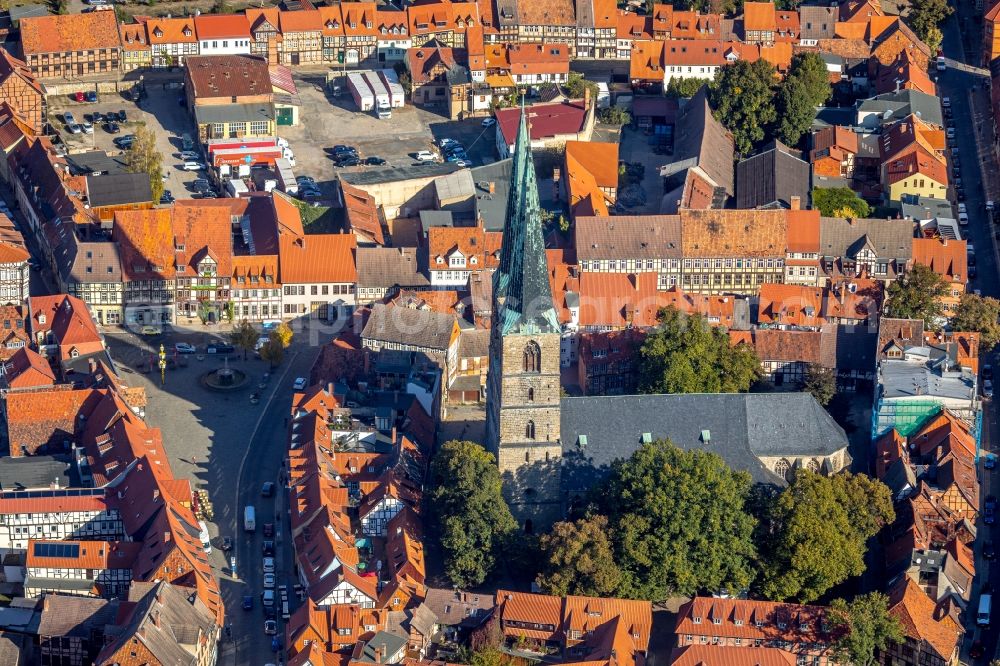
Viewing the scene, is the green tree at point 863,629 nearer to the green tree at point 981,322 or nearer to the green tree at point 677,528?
the green tree at point 677,528

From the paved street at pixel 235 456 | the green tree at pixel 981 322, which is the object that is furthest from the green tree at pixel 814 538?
the green tree at pixel 981 322

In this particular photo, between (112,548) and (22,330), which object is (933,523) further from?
(22,330)

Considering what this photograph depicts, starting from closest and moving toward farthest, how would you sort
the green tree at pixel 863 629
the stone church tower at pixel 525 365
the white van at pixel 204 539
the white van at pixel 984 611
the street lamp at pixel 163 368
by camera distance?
1. the green tree at pixel 863 629
2. the stone church tower at pixel 525 365
3. the white van at pixel 984 611
4. the white van at pixel 204 539
5. the street lamp at pixel 163 368

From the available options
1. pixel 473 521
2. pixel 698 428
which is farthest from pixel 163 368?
pixel 698 428

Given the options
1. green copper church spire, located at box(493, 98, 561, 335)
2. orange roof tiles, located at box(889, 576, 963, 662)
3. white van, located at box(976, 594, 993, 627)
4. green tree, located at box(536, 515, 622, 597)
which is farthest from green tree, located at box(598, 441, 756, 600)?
white van, located at box(976, 594, 993, 627)

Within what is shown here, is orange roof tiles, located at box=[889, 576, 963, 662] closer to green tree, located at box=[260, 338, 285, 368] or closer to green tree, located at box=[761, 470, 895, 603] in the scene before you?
green tree, located at box=[761, 470, 895, 603]

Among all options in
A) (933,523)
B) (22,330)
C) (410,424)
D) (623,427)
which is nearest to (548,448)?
(623,427)
